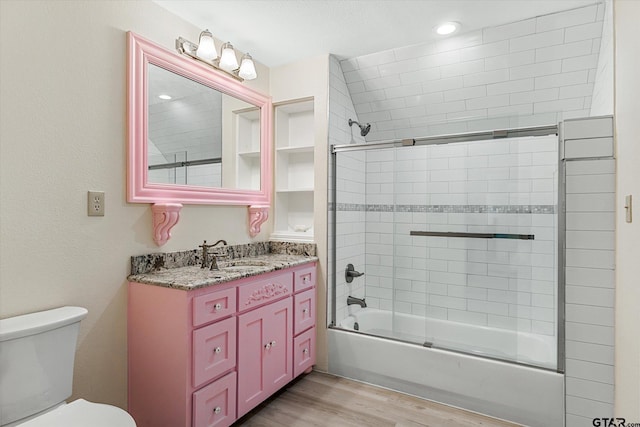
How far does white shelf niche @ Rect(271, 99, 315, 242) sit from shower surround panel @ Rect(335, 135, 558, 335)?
12.8 inches

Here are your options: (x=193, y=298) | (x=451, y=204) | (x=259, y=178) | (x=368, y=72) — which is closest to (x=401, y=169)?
(x=451, y=204)

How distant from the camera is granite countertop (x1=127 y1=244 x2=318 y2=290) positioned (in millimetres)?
1752

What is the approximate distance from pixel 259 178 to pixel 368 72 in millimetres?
1269

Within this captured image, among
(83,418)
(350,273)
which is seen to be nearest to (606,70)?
(350,273)

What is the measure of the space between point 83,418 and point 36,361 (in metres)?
0.34

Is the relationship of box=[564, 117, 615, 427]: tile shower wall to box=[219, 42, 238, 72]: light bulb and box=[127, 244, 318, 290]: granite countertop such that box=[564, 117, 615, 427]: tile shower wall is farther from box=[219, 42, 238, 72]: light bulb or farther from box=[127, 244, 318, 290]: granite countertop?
box=[219, 42, 238, 72]: light bulb

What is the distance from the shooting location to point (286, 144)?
3.11 metres

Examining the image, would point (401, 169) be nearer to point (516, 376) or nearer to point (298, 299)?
point (298, 299)

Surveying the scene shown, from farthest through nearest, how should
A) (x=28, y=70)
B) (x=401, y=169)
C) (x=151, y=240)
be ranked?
(x=401, y=169)
(x=151, y=240)
(x=28, y=70)

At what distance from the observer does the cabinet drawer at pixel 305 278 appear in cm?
250

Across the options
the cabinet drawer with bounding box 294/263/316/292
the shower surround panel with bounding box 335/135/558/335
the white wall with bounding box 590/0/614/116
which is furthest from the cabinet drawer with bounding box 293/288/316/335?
the white wall with bounding box 590/0/614/116

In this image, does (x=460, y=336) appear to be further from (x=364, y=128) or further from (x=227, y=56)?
(x=227, y=56)

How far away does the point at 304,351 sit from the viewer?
2576mm

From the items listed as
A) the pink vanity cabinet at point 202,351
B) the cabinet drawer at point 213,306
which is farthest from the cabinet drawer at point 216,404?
the cabinet drawer at point 213,306
